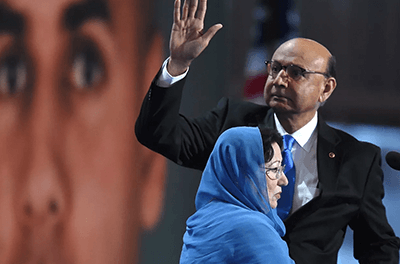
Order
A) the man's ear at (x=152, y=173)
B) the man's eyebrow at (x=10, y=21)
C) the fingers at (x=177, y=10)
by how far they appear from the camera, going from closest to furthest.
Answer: the fingers at (x=177, y=10)
the man's eyebrow at (x=10, y=21)
the man's ear at (x=152, y=173)

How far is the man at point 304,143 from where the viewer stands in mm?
1576

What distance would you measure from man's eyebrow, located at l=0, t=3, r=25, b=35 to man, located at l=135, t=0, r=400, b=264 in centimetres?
91

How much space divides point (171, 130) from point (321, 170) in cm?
59

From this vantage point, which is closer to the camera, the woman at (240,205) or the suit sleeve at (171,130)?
the woman at (240,205)

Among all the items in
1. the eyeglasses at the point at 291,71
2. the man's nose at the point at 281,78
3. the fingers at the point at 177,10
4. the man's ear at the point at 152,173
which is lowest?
the man's ear at the point at 152,173

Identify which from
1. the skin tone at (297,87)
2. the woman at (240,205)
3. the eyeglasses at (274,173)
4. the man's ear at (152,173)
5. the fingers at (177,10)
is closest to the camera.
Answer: the woman at (240,205)

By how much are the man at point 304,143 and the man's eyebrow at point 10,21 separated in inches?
35.8

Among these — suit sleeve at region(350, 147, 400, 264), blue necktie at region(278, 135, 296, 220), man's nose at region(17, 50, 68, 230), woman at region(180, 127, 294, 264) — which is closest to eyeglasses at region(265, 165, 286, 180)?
woman at region(180, 127, 294, 264)

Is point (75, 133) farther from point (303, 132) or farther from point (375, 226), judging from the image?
point (375, 226)

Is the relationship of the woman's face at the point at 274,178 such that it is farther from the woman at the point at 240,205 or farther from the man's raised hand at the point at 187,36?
the man's raised hand at the point at 187,36

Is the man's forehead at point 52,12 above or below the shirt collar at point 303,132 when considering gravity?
above

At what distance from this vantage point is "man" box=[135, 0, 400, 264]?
5.17ft

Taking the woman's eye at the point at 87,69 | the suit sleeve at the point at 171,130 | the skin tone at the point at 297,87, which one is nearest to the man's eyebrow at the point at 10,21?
the woman's eye at the point at 87,69

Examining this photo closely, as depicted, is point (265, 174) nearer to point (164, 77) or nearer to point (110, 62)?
point (164, 77)
